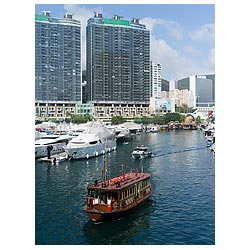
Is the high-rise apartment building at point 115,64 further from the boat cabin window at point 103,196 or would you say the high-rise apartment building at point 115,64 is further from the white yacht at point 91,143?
the boat cabin window at point 103,196

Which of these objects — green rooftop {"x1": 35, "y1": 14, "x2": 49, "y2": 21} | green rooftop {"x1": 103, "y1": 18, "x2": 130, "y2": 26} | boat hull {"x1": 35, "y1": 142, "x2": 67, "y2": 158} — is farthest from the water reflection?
boat hull {"x1": 35, "y1": 142, "x2": 67, "y2": 158}

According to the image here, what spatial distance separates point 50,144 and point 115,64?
3445 mm

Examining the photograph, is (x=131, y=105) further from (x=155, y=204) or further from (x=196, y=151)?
(x=155, y=204)

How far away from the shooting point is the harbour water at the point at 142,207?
485cm

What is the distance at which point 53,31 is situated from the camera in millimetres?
11234

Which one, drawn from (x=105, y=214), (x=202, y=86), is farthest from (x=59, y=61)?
(x=105, y=214)

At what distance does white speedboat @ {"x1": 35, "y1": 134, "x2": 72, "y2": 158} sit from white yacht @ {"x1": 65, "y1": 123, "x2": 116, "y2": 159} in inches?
28.1

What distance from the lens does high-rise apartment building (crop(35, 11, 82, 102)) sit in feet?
36.3

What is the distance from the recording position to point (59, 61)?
479 inches

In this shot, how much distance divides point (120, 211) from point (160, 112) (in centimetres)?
922

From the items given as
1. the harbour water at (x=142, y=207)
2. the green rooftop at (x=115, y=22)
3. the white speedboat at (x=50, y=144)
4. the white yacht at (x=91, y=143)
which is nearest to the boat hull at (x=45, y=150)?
the white speedboat at (x=50, y=144)

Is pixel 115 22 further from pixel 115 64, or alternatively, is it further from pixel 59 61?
pixel 59 61
